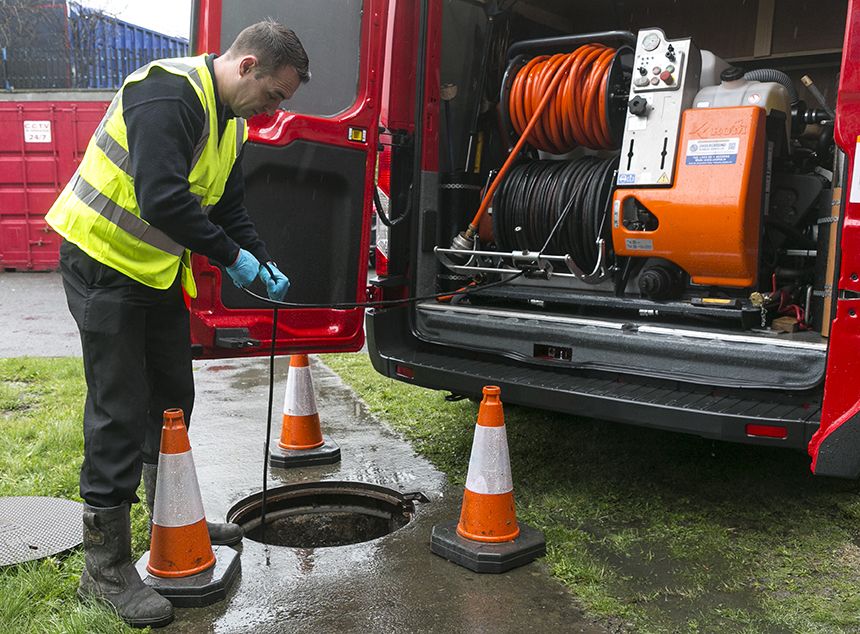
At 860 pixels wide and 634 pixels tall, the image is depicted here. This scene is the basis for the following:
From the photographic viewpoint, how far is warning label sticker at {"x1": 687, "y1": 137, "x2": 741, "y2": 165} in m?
3.33

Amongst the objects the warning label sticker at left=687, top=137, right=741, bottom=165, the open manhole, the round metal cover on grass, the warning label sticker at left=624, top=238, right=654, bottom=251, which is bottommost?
the open manhole

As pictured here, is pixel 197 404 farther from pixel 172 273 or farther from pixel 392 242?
pixel 172 273

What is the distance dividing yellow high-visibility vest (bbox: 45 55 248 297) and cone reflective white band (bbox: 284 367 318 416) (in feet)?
5.19

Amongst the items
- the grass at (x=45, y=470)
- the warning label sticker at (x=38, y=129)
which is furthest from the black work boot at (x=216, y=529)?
the warning label sticker at (x=38, y=129)

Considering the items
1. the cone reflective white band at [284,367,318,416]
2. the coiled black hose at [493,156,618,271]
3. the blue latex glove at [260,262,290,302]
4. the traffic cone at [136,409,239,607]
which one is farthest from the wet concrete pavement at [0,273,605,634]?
the coiled black hose at [493,156,618,271]

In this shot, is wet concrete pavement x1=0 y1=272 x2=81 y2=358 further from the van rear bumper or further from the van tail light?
the van rear bumper

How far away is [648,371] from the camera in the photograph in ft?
10.5

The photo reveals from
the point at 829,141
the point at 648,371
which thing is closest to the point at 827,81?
the point at 829,141

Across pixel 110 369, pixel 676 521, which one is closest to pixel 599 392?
pixel 676 521

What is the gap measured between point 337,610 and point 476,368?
4.40 ft

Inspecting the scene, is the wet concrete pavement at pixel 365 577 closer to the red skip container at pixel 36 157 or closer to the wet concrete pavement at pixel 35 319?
the wet concrete pavement at pixel 35 319

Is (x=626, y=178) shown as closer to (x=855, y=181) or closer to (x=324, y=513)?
(x=855, y=181)

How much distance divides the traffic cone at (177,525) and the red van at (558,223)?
0.76 m

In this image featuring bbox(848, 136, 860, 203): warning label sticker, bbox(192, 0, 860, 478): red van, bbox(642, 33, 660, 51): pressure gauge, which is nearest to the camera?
bbox(848, 136, 860, 203): warning label sticker
